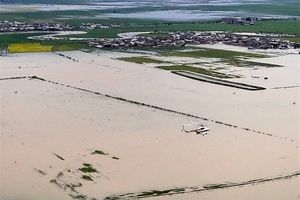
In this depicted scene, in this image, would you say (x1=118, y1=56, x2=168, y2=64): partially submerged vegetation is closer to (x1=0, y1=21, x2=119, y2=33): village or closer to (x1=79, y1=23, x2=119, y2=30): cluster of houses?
(x1=0, y1=21, x2=119, y2=33): village

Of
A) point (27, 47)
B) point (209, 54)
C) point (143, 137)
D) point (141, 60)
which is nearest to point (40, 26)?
point (27, 47)

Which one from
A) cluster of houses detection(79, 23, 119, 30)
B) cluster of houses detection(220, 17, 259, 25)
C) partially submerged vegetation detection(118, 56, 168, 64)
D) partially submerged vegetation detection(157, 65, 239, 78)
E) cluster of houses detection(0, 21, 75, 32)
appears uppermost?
partially submerged vegetation detection(157, 65, 239, 78)

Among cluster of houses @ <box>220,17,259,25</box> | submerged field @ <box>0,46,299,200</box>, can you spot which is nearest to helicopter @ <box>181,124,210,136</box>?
submerged field @ <box>0,46,299,200</box>

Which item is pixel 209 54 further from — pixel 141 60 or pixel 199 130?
pixel 199 130

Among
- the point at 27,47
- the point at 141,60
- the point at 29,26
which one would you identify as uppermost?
the point at 141,60

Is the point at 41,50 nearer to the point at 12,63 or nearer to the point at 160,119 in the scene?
the point at 12,63

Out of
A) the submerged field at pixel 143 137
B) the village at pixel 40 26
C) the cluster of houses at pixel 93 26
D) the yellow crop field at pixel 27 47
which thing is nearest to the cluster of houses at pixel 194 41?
the yellow crop field at pixel 27 47

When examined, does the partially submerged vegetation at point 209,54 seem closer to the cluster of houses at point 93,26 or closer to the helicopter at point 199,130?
the cluster of houses at point 93,26
